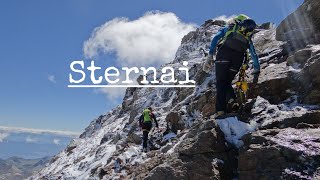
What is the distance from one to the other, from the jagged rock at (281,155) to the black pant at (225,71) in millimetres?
2265

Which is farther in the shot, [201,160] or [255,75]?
[255,75]

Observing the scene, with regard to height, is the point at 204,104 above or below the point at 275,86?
below

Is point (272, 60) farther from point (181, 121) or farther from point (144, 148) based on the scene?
point (144, 148)

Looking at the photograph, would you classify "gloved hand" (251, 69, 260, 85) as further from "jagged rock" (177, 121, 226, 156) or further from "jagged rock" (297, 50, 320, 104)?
"jagged rock" (177, 121, 226, 156)

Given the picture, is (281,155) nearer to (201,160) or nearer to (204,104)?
(201,160)

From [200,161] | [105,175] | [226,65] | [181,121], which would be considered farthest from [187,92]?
[200,161]

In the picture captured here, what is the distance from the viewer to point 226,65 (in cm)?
1145

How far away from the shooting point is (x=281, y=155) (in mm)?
8531

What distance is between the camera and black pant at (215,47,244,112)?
11.4 meters

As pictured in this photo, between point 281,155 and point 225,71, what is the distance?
367 centimetres

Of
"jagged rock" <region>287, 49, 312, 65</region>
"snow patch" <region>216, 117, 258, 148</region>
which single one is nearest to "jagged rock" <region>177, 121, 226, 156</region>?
"snow patch" <region>216, 117, 258, 148</region>

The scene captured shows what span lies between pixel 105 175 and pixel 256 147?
473 inches

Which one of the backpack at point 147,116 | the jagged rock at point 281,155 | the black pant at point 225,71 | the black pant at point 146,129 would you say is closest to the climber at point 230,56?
the black pant at point 225,71

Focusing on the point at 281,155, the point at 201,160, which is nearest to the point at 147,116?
the point at 201,160
